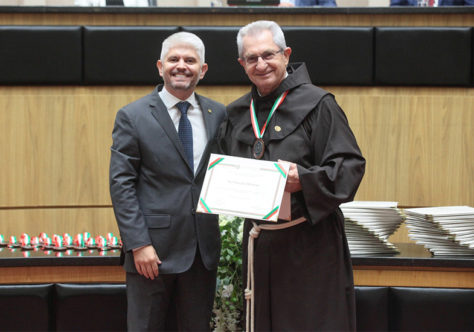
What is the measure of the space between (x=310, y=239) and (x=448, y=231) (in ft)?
2.69

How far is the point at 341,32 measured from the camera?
3256 millimetres

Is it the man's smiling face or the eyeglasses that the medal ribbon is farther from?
the man's smiling face

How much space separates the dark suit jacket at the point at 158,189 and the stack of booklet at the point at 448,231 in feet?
3.02

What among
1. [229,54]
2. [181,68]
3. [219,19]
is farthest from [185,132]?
[219,19]

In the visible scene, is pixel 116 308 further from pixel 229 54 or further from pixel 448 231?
pixel 229 54

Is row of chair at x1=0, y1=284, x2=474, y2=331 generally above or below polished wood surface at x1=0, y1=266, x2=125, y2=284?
below

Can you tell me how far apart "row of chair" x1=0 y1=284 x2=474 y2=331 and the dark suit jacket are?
44 cm

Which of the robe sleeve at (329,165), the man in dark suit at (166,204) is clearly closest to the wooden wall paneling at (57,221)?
the man in dark suit at (166,204)

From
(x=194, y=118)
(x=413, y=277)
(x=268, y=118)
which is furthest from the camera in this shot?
(x=413, y=277)

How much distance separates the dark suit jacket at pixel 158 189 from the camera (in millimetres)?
1914

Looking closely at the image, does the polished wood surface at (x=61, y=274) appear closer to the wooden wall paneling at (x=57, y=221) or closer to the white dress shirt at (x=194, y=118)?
the white dress shirt at (x=194, y=118)

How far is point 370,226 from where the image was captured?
2340 millimetres

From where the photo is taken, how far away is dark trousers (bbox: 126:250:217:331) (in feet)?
6.35

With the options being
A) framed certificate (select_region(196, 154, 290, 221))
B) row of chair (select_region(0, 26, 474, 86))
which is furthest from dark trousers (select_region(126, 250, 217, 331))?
row of chair (select_region(0, 26, 474, 86))
